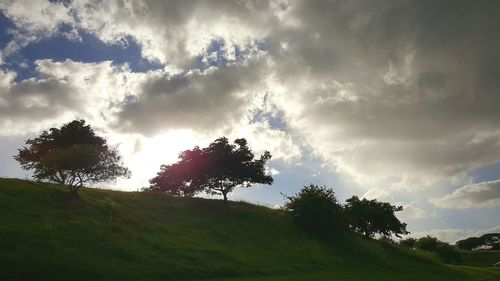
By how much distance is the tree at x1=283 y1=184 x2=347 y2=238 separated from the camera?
7438 cm

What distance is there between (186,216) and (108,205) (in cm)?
1223

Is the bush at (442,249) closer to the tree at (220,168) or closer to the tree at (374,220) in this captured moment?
the tree at (374,220)

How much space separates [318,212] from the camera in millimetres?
75812

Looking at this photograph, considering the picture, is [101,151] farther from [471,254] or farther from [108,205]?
[471,254]

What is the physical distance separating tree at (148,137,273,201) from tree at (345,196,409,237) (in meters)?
19.7

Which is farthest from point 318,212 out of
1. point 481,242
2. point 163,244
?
point 481,242

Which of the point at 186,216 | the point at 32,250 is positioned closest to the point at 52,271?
the point at 32,250

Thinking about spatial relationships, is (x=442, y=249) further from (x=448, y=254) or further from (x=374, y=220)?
(x=374, y=220)

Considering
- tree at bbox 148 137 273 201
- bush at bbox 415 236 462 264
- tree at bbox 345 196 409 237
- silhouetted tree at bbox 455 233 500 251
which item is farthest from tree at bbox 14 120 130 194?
silhouetted tree at bbox 455 233 500 251

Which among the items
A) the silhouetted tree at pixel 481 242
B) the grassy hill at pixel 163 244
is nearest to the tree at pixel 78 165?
the grassy hill at pixel 163 244

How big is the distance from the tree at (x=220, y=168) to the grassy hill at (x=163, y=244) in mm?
3625

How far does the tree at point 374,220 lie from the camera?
87688 mm

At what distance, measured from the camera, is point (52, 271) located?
31734 millimetres

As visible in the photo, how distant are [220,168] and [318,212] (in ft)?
63.0
